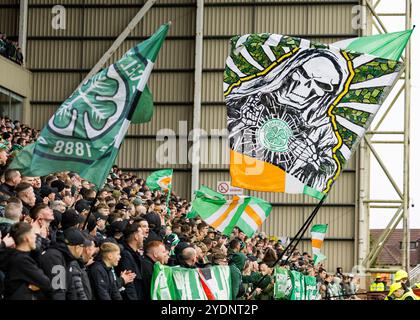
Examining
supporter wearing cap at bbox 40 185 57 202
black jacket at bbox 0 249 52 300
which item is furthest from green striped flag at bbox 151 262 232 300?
supporter wearing cap at bbox 40 185 57 202

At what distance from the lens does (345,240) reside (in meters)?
39.6

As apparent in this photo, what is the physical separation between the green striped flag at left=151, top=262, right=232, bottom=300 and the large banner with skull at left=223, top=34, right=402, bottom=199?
3037 millimetres

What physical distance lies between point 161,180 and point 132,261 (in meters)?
17.2

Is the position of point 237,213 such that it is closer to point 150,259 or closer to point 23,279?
point 150,259

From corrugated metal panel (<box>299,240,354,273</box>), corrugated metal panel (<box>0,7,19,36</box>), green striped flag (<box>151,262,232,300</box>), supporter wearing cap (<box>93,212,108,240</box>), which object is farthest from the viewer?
corrugated metal panel (<box>0,7,19,36</box>)

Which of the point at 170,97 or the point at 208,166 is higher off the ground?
the point at 170,97

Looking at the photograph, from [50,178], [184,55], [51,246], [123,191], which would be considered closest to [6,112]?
[184,55]

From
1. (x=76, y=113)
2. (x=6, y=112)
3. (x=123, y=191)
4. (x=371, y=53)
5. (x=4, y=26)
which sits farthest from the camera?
A: (x=4, y=26)

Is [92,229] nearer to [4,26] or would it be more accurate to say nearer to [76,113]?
[76,113]

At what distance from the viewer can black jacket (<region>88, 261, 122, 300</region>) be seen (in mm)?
10289

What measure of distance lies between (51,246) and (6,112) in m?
29.9

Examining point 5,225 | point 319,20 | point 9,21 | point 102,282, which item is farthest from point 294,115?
point 9,21

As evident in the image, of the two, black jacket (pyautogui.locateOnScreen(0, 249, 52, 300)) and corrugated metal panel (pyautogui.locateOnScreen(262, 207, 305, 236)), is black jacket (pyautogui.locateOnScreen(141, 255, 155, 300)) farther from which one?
corrugated metal panel (pyautogui.locateOnScreen(262, 207, 305, 236))
